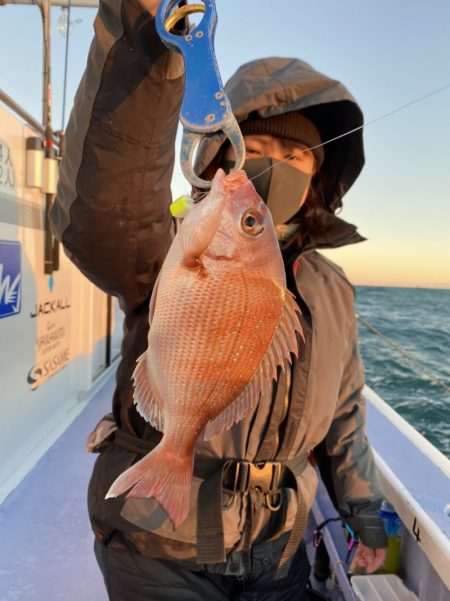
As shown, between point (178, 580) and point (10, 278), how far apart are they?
227 centimetres

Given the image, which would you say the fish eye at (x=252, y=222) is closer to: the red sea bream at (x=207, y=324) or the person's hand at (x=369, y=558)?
the red sea bream at (x=207, y=324)

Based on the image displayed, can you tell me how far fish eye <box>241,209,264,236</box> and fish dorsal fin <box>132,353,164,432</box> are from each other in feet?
1.33

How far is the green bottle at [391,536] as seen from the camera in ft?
6.55

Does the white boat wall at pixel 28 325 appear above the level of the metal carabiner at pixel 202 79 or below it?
below

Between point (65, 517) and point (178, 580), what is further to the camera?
point (65, 517)

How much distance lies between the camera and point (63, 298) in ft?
13.2

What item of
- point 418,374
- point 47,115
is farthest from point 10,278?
point 418,374

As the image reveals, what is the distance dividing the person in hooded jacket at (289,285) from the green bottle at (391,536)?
0.19m

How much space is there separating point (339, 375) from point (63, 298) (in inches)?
120

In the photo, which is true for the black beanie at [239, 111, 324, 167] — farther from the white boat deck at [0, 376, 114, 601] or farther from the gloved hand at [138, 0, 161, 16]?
the white boat deck at [0, 376, 114, 601]

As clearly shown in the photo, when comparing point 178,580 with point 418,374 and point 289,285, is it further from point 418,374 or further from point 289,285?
point 418,374

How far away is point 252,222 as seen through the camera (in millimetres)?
1122

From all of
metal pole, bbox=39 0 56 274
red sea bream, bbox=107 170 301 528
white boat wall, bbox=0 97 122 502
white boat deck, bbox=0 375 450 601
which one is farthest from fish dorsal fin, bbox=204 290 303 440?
metal pole, bbox=39 0 56 274

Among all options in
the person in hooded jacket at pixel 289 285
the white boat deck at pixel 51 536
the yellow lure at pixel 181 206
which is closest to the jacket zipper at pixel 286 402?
the person in hooded jacket at pixel 289 285
